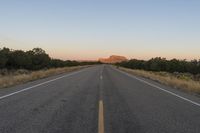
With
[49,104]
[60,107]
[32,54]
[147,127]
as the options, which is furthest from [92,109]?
[32,54]

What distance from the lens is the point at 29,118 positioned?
22.4ft

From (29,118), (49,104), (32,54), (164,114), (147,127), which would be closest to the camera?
(147,127)

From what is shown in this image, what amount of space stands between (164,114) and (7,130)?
15.0 ft

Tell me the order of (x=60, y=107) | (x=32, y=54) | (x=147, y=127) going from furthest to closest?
(x=32, y=54) < (x=60, y=107) < (x=147, y=127)

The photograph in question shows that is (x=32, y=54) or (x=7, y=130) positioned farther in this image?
(x=32, y=54)

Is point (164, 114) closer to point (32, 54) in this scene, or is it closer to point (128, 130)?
point (128, 130)

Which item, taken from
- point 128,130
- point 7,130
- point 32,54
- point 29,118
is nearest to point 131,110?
point 128,130

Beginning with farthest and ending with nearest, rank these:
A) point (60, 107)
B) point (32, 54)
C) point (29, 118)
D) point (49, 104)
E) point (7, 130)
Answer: point (32, 54) → point (49, 104) → point (60, 107) → point (29, 118) → point (7, 130)

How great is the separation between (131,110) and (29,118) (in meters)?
3.24

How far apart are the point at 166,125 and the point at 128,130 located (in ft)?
3.98

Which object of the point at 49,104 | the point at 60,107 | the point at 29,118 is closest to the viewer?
the point at 29,118

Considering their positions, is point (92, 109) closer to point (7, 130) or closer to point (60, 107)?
point (60, 107)

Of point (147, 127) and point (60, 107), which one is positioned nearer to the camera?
point (147, 127)

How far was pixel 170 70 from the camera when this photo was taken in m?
100
